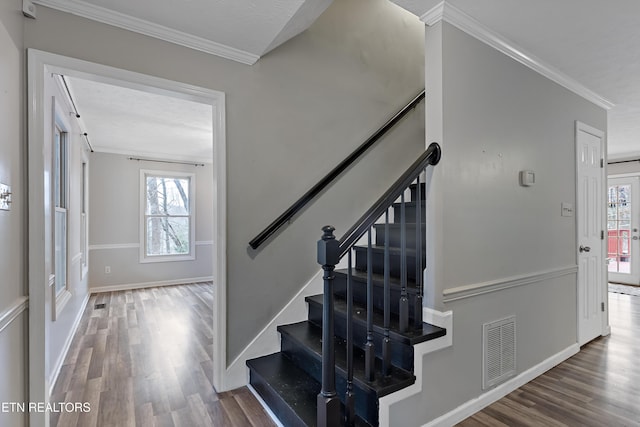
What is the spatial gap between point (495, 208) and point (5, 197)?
265 cm

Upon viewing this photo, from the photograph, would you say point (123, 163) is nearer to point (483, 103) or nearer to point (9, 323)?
point (9, 323)

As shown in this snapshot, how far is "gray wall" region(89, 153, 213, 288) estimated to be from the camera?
215 inches

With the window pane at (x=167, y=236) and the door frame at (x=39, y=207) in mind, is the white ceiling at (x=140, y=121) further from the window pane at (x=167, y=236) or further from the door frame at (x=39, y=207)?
the window pane at (x=167, y=236)

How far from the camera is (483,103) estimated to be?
6.91 ft

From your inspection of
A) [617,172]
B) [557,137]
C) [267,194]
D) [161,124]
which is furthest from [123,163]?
[617,172]

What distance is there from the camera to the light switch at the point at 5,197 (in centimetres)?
135

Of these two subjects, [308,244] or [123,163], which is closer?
[308,244]

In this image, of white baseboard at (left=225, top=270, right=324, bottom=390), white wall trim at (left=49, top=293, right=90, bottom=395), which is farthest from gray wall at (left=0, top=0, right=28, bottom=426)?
white baseboard at (left=225, top=270, right=324, bottom=390)

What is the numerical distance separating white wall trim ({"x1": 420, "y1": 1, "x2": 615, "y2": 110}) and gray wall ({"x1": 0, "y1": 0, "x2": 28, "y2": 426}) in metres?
2.10

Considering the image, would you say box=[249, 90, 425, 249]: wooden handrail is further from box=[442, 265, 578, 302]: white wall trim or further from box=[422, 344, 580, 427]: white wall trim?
box=[422, 344, 580, 427]: white wall trim

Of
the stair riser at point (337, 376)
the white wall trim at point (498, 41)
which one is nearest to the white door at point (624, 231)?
the white wall trim at point (498, 41)

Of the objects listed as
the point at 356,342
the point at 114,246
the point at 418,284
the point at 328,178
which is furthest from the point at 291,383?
the point at 114,246

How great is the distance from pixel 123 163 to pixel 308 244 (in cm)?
469

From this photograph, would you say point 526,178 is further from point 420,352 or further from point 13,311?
point 13,311
